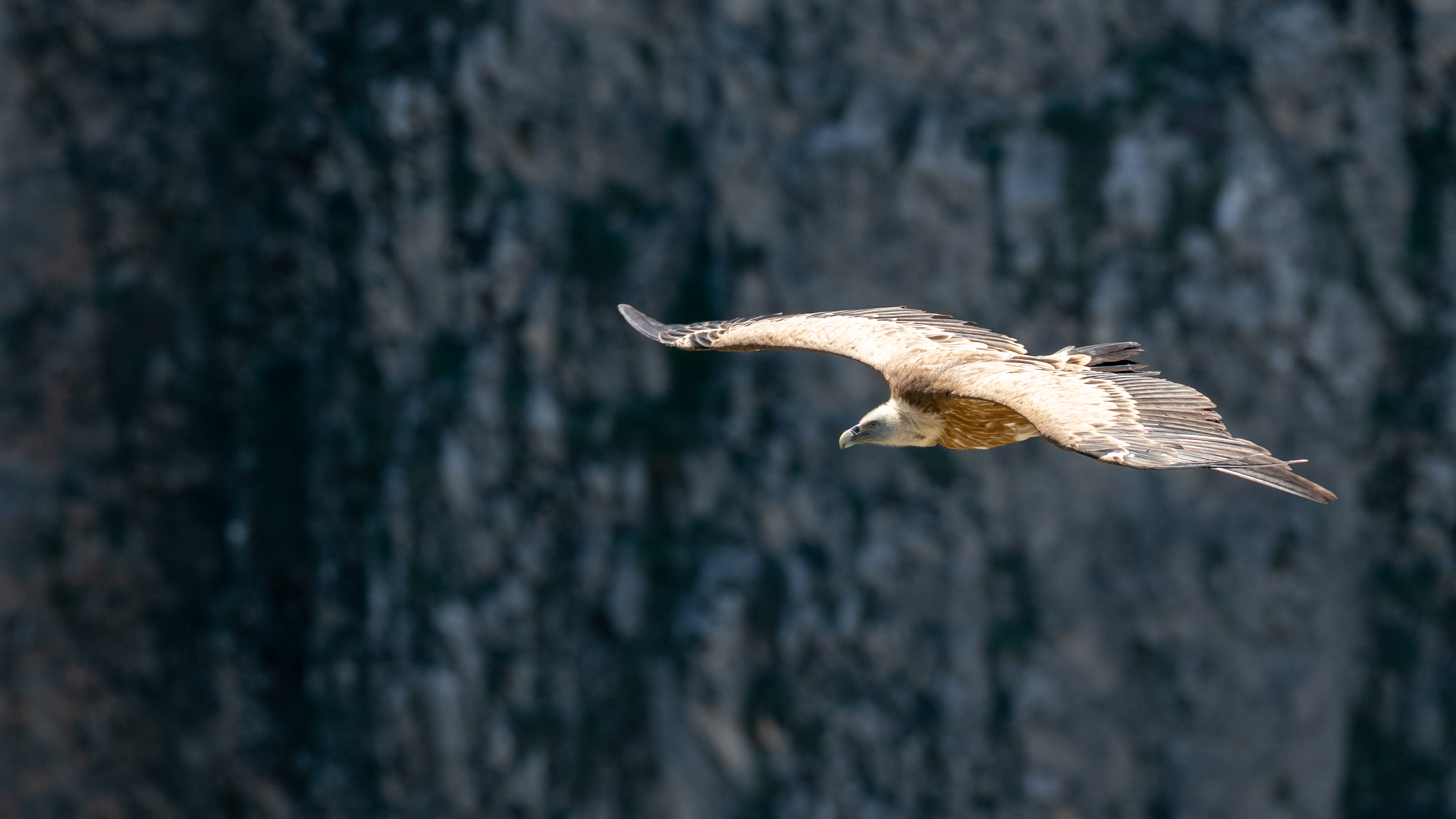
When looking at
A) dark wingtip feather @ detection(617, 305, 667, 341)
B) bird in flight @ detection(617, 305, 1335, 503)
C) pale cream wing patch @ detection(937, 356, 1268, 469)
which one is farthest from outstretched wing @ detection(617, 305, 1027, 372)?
pale cream wing patch @ detection(937, 356, 1268, 469)

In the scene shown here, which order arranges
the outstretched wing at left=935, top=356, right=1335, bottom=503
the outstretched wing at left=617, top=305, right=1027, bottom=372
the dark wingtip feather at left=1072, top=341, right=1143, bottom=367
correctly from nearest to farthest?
the outstretched wing at left=935, top=356, right=1335, bottom=503 → the dark wingtip feather at left=1072, top=341, right=1143, bottom=367 → the outstretched wing at left=617, top=305, right=1027, bottom=372

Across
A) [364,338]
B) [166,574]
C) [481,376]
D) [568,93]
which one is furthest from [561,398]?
[166,574]

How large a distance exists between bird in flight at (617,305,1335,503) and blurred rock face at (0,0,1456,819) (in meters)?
9.75

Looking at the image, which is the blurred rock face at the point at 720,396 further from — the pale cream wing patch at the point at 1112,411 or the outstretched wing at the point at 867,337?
the pale cream wing patch at the point at 1112,411

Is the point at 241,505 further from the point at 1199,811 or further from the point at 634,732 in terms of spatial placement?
the point at 1199,811

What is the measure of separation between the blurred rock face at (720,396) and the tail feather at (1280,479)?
13.4 m

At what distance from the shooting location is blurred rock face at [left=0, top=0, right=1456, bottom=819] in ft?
61.3

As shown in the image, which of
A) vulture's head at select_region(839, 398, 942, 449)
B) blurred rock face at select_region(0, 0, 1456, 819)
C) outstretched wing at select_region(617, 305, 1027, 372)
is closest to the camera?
vulture's head at select_region(839, 398, 942, 449)

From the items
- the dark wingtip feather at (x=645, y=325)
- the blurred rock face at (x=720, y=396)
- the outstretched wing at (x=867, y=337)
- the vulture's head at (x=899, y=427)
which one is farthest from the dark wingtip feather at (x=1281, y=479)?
the blurred rock face at (x=720, y=396)

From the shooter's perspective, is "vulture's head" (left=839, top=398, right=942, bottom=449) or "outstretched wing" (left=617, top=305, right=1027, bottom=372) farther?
"outstretched wing" (left=617, top=305, right=1027, bottom=372)

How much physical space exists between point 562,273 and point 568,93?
2.73 meters

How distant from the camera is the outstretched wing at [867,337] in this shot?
8.59 meters

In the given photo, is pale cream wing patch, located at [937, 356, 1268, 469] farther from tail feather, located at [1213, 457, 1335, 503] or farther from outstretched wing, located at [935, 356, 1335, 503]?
tail feather, located at [1213, 457, 1335, 503]

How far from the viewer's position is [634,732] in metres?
20.5
